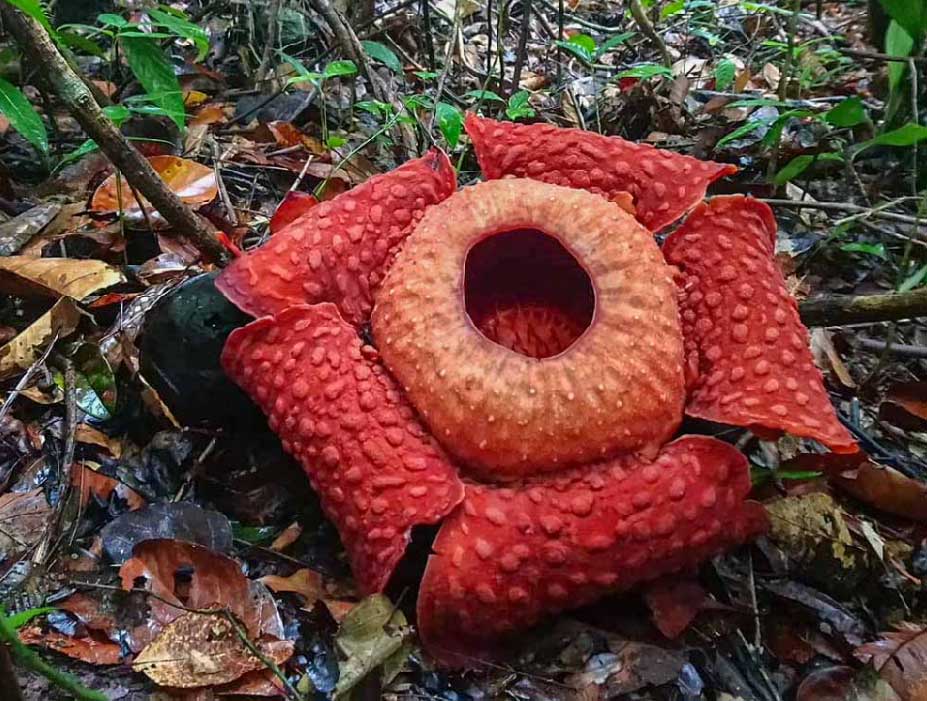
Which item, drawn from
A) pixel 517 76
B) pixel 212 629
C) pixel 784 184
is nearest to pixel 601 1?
pixel 517 76

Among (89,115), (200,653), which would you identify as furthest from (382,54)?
(200,653)

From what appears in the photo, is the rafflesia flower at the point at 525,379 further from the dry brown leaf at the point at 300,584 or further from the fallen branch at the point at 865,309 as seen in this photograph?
the fallen branch at the point at 865,309

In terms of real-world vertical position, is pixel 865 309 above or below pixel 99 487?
above

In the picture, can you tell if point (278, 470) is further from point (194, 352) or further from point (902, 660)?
point (902, 660)

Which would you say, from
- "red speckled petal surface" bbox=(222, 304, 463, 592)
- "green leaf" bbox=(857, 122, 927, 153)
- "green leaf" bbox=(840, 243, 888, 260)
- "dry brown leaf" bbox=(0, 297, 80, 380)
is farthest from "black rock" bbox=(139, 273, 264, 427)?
"green leaf" bbox=(840, 243, 888, 260)

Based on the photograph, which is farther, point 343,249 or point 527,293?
point 527,293

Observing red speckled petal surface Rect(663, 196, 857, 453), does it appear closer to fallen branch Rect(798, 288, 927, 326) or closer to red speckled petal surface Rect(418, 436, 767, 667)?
red speckled petal surface Rect(418, 436, 767, 667)

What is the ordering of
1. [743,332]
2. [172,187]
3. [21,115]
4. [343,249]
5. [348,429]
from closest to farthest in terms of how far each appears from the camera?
1. [348,429]
2. [743,332]
3. [343,249]
4. [21,115]
5. [172,187]

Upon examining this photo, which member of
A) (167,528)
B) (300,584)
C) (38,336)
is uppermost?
(38,336)
